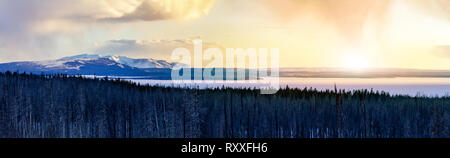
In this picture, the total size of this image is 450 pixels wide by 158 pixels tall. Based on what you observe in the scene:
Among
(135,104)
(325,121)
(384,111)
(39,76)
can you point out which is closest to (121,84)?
(39,76)

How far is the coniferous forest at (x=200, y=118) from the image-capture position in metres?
9.15

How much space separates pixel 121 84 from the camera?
14984 millimetres

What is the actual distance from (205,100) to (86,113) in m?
3.11

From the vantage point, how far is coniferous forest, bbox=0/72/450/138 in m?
9.15

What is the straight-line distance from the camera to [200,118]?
30.9 feet

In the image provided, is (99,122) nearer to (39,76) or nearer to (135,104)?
(135,104)

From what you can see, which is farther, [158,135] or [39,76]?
[39,76]

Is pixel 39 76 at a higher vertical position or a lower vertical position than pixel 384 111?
higher

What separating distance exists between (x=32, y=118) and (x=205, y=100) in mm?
4395

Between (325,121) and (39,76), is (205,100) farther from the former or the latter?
(39,76)

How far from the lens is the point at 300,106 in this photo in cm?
1075
